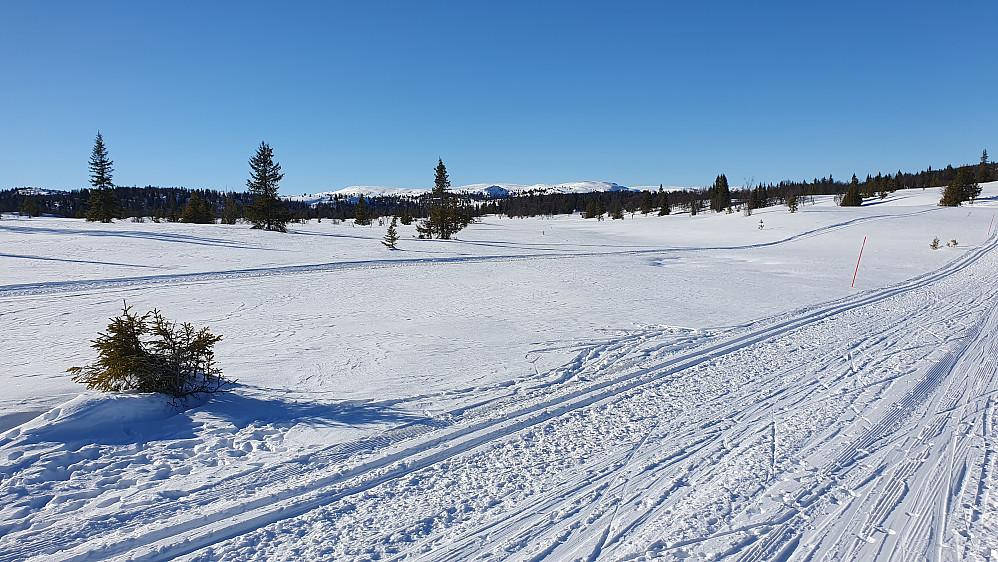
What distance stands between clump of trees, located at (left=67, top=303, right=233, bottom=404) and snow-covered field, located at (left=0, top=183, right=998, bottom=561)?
28cm

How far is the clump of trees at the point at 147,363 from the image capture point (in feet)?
16.6

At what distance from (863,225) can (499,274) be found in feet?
129

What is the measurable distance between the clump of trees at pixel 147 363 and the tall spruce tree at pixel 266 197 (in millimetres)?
36012

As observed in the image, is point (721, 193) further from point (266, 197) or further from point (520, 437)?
point (520, 437)

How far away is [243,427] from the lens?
488cm

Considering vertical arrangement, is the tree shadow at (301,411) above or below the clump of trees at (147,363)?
below

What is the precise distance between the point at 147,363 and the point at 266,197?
123 feet

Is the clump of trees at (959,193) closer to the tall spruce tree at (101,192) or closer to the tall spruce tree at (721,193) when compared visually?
the tall spruce tree at (721,193)

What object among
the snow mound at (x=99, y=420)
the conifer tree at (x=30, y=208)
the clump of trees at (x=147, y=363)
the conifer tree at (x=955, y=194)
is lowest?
the snow mound at (x=99, y=420)

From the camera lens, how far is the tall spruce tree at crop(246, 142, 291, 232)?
38.1m

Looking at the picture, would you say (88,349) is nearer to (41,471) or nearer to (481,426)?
(41,471)

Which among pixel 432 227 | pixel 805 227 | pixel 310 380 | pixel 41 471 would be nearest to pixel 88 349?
pixel 310 380

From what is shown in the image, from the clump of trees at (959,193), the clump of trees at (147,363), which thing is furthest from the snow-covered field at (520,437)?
the clump of trees at (959,193)

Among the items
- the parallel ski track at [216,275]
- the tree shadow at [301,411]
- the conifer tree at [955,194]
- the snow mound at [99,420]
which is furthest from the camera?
the conifer tree at [955,194]
